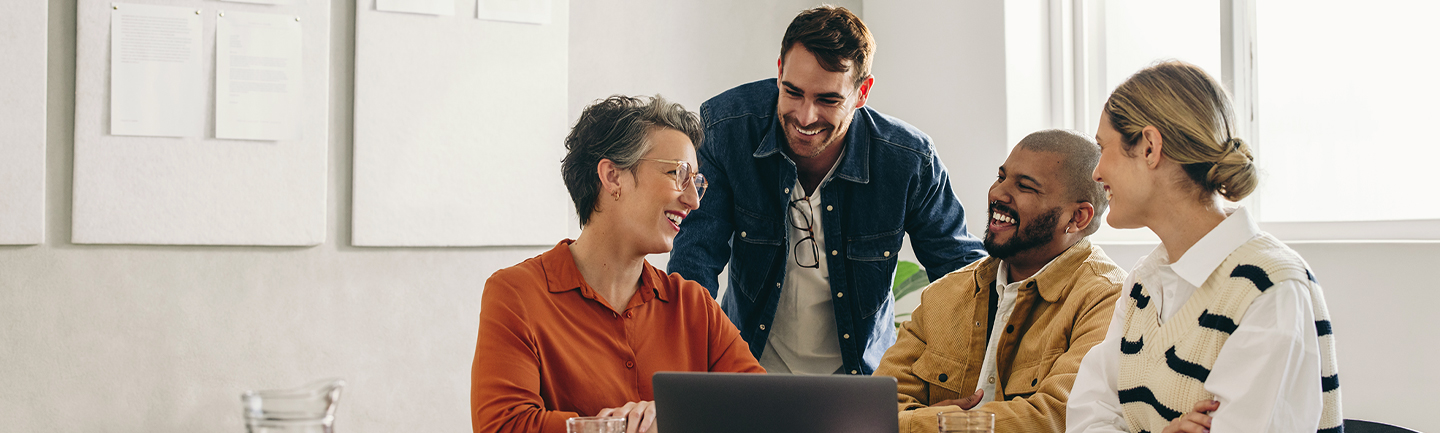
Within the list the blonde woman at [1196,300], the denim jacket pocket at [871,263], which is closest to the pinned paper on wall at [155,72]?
the denim jacket pocket at [871,263]

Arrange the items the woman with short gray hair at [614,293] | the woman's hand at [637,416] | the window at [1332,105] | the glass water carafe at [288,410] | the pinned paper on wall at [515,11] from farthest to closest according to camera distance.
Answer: the pinned paper on wall at [515,11], the window at [1332,105], the woman with short gray hair at [614,293], the woman's hand at [637,416], the glass water carafe at [288,410]

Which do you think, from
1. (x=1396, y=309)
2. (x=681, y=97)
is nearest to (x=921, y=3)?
(x=681, y=97)

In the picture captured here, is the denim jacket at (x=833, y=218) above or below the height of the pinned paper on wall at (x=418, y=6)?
below

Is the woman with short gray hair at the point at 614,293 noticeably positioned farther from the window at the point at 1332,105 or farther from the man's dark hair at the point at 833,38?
the window at the point at 1332,105

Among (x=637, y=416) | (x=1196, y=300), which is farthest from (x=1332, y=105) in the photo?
(x=637, y=416)

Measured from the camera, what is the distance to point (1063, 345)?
1660mm

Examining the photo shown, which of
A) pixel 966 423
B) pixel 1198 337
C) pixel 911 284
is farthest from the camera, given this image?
pixel 911 284

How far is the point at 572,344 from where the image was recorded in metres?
1.57

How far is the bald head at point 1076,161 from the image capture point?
5.96ft

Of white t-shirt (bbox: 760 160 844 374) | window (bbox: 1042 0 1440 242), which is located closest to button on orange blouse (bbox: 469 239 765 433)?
white t-shirt (bbox: 760 160 844 374)

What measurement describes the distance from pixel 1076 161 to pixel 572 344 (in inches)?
40.8

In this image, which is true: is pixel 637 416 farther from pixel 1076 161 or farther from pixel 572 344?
pixel 1076 161

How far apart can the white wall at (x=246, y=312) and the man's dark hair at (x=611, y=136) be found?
1583 millimetres

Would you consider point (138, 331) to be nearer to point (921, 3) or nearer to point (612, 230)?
point (612, 230)
